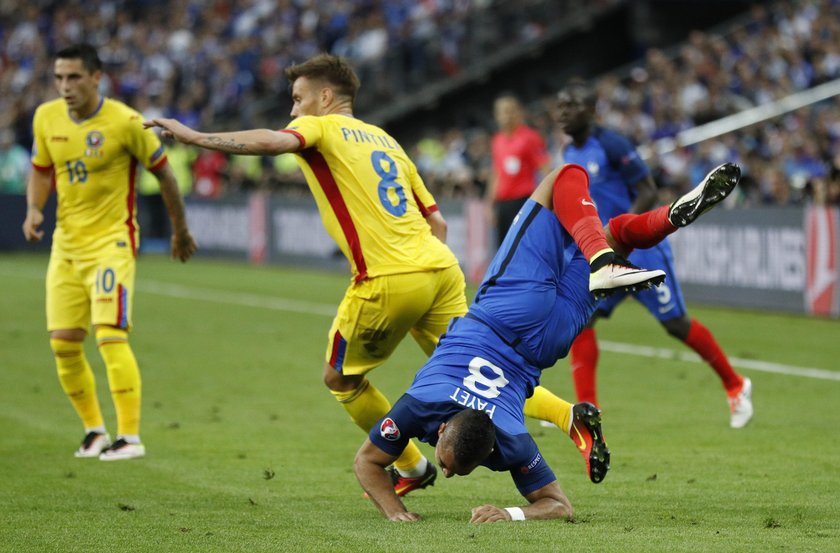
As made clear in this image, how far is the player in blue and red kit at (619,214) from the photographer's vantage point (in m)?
9.80

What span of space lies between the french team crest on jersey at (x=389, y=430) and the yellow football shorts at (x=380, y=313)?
80cm

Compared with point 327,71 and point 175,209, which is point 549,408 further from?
point 175,209

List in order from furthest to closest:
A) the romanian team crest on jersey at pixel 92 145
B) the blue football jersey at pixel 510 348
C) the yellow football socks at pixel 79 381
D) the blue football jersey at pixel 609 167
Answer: the blue football jersey at pixel 609 167
the yellow football socks at pixel 79 381
the romanian team crest on jersey at pixel 92 145
the blue football jersey at pixel 510 348

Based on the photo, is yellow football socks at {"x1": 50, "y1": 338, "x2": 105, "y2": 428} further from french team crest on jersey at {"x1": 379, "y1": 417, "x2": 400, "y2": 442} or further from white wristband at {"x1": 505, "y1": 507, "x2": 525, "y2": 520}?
white wristband at {"x1": 505, "y1": 507, "x2": 525, "y2": 520}

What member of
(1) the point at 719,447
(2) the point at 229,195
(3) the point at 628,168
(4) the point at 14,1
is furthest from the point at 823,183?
(4) the point at 14,1

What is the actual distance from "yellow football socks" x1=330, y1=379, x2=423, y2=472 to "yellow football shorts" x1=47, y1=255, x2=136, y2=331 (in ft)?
6.38

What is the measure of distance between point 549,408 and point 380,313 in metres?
0.98

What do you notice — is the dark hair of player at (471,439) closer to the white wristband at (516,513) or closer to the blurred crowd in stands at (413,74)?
the white wristband at (516,513)

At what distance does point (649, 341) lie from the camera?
15.1m

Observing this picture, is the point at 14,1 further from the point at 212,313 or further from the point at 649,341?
the point at 649,341

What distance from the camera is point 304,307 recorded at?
19328 millimetres

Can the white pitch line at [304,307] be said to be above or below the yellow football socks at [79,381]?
below

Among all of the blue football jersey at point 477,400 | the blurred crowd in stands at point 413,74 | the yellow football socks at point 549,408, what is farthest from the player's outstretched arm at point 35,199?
the blurred crowd in stands at point 413,74

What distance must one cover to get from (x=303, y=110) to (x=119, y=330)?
2294 millimetres
